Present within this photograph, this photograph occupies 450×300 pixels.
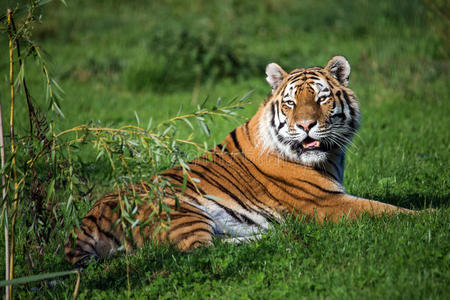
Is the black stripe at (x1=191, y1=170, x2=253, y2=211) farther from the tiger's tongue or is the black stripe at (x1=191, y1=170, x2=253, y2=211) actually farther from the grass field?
the tiger's tongue

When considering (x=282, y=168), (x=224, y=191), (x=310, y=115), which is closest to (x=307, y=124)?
(x=310, y=115)

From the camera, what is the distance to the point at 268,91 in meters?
8.70

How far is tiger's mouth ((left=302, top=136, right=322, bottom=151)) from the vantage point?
12.6 feet

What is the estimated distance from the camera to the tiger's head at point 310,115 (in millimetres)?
3807

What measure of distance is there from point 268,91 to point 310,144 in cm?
495

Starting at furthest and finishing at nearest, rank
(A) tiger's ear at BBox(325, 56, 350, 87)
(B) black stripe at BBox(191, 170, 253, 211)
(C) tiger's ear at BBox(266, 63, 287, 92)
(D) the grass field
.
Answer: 1. (C) tiger's ear at BBox(266, 63, 287, 92)
2. (A) tiger's ear at BBox(325, 56, 350, 87)
3. (B) black stripe at BBox(191, 170, 253, 211)
4. (D) the grass field

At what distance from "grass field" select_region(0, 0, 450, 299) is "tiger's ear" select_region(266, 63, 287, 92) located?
0.26 m

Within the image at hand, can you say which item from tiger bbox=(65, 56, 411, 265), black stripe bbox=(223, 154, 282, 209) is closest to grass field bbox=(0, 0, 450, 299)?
tiger bbox=(65, 56, 411, 265)

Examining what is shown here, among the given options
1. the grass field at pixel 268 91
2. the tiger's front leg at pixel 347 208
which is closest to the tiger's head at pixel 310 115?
the grass field at pixel 268 91

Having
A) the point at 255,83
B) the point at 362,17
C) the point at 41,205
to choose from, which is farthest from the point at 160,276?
the point at 362,17

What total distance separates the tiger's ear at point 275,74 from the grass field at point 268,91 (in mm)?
258

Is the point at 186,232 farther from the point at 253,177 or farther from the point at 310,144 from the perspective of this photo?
the point at 310,144

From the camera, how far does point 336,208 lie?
3.75 m

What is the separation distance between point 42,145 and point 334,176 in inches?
93.4
